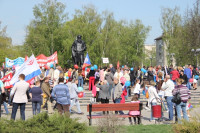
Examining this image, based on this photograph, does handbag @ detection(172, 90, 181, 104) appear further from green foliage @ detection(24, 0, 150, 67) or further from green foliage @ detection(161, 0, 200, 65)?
green foliage @ detection(24, 0, 150, 67)

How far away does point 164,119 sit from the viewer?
1470 centimetres

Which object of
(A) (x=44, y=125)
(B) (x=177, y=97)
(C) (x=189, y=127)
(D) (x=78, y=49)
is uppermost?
(D) (x=78, y=49)

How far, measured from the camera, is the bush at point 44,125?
7.46m

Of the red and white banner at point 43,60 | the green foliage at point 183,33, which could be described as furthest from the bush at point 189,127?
the green foliage at point 183,33

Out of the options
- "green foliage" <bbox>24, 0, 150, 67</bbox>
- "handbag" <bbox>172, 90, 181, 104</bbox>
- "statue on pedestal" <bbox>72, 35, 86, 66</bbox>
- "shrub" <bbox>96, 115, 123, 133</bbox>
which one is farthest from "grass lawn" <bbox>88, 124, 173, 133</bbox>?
"green foliage" <bbox>24, 0, 150, 67</bbox>

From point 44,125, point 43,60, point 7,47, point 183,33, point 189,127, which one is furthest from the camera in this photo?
point 7,47

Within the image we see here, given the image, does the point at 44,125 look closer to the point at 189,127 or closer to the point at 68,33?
the point at 189,127

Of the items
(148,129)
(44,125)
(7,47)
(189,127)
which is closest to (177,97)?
(148,129)

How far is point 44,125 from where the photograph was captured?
25.4 ft

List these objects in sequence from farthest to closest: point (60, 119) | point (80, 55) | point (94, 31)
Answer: point (94, 31)
point (80, 55)
point (60, 119)

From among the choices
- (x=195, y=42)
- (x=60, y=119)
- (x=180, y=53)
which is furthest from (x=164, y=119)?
(x=180, y=53)

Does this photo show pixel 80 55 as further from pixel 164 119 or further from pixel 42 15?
pixel 42 15

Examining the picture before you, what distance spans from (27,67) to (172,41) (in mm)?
45831

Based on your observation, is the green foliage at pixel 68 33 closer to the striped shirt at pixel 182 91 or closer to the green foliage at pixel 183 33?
the green foliage at pixel 183 33
